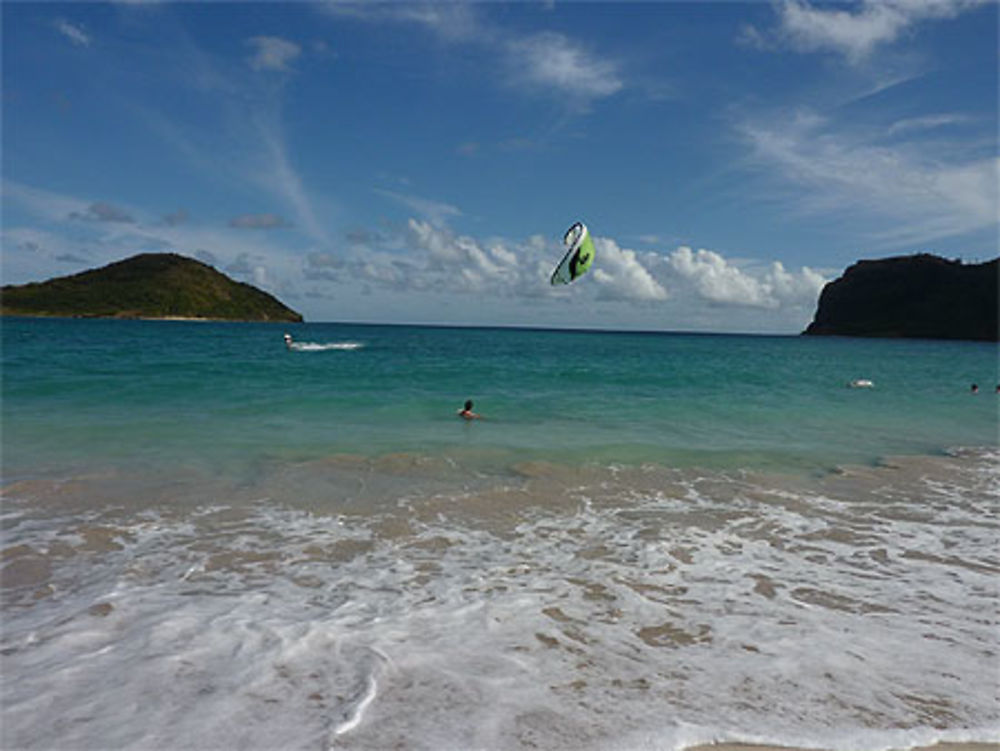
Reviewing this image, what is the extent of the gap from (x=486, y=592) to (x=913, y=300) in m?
199

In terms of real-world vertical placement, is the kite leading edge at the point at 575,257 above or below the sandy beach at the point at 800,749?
above

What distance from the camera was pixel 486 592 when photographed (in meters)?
6.24

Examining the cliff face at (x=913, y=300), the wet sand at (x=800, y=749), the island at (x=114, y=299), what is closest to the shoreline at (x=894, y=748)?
the wet sand at (x=800, y=749)

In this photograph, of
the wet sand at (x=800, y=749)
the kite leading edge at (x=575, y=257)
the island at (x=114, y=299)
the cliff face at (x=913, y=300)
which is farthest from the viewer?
the island at (x=114, y=299)

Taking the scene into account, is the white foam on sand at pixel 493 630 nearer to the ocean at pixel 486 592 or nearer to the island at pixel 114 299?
the ocean at pixel 486 592

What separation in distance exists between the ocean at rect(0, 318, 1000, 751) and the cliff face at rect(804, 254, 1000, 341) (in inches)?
6773

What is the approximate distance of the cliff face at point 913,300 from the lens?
487 ft

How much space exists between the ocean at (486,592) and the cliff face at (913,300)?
172 m

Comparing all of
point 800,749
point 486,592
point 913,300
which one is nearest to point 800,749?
point 800,749

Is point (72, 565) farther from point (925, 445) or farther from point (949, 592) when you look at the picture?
point (925, 445)

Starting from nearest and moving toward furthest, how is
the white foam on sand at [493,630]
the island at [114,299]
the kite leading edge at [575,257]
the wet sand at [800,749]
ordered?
1. the wet sand at [800,749]
2. the white foam on sand at [493,630]
3. the kite leading edge at [575,257]
4. the island at [114,299]

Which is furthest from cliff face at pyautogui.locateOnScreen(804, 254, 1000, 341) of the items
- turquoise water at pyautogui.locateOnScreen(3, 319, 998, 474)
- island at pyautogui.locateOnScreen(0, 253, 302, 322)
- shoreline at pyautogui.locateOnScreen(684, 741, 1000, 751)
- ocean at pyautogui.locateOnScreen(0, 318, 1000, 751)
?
island at pyautogui.locateOnScreen(0, 253, 302, 322)

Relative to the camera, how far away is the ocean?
411 cm

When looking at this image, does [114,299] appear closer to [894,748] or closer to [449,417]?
[449,417]
